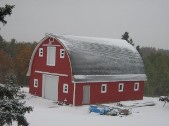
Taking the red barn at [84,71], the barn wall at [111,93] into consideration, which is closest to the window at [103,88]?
the red barn at [84,71]

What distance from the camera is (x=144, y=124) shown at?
23109 millimetres

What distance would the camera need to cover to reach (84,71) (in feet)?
100

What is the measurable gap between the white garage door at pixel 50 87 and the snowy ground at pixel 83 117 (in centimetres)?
113

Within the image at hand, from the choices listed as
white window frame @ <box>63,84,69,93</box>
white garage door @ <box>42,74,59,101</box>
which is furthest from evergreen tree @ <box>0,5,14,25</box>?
white garage door @ <box>42,74,59,101</box>

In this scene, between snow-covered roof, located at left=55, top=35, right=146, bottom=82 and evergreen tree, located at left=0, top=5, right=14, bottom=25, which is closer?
evergreen tree, located at left=0, top=5, right=14, bottom=25

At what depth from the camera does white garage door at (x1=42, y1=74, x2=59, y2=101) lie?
107 feet

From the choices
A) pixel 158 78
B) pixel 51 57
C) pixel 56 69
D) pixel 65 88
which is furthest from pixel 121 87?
pixel 158 78

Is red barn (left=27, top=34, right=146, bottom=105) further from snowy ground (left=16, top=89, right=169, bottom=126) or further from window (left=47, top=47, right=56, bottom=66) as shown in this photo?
snowy ground (left=16, top=89, right=169, bottom=126)

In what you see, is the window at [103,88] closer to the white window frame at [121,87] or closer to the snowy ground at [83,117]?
the white window frame at [121,87]

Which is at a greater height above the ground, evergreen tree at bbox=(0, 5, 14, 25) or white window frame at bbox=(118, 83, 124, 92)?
evergreen tree at bbox=(0, 5, 14, 25)

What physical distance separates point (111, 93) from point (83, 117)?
891 centimetres

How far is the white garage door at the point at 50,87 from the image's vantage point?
1284 inches

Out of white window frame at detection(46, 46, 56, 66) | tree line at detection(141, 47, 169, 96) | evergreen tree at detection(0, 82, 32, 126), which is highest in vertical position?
white window frame at detection(46, 46, 56, 66)

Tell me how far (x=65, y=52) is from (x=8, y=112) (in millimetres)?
20365
